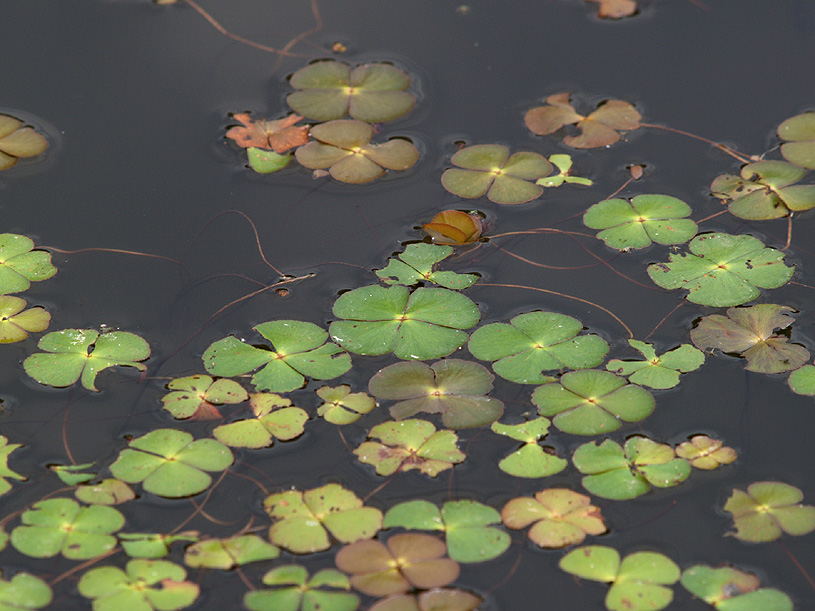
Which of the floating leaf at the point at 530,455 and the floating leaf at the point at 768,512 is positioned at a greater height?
the floating leaf at the point at 530,455

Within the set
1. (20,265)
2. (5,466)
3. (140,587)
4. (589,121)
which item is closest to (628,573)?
(140,587)

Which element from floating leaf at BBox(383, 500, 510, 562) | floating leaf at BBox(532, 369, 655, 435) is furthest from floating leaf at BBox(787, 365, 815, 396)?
floating leaf at BBox(383, 500, 510, 562)

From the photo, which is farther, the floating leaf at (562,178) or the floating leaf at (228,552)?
the floating leaf at (562,178)

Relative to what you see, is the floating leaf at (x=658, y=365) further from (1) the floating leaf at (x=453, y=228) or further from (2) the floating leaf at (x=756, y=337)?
(1) the floating leaf at (x=453, y=228)

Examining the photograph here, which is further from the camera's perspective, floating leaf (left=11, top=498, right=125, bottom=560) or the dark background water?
the dark background water

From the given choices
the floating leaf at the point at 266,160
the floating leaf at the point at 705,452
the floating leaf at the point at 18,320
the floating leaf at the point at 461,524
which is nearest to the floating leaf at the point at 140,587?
the floating leaf at the point at 461,524

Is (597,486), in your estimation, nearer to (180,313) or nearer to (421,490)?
(421,490)

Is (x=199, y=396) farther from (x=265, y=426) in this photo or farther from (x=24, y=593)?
(x=24, y=593)

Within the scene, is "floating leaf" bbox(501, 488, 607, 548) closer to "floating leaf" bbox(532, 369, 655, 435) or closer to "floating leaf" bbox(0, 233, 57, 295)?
"floating leaf" bbox(532, 369, 655, 435)
